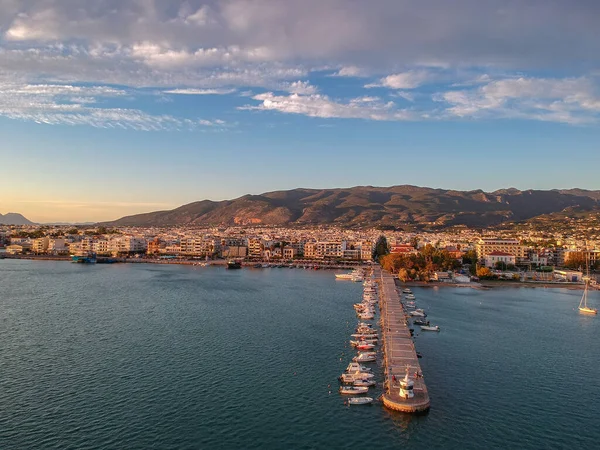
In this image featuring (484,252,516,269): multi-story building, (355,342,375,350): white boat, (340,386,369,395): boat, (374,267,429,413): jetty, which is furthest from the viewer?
(484,252,516,269): multi-story building

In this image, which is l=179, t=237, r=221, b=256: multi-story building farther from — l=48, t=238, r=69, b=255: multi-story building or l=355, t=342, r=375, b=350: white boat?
l=355, t=342, r=375, b=350: white boat

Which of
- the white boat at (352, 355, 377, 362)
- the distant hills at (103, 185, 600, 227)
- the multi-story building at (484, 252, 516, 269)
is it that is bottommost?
A: the white boat at (352, 355, 377, 362)

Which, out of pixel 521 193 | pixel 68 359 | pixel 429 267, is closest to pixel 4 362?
pixel 68 359

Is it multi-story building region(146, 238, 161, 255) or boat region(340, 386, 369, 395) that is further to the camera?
multi-story building region(146, 238, 161, 255)

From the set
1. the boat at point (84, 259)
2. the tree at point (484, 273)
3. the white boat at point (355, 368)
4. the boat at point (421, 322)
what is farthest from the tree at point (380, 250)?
the white boat at point (355, 368)

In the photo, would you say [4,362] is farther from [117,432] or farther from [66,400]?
[117,432]

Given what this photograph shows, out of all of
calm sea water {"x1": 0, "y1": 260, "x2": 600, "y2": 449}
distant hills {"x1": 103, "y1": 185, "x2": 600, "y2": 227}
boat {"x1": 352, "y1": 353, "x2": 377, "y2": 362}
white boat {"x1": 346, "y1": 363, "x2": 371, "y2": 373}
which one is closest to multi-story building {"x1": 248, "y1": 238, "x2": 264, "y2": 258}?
calm sea water {"x1": 0, "y1": 260, "x2": 600, "y2": 449}

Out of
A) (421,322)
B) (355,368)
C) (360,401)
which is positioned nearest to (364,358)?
(355,368)

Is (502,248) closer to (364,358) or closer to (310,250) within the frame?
(310,250)
